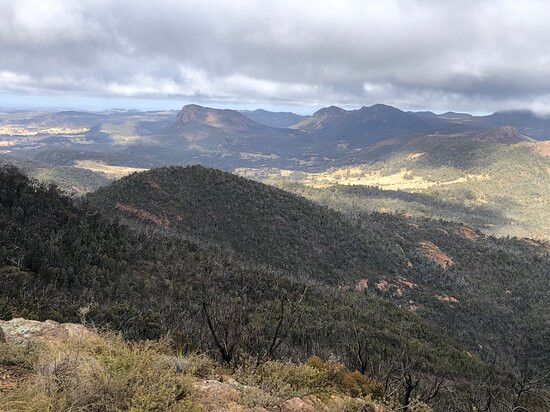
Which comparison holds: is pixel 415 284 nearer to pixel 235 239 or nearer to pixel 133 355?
pixel 235 239

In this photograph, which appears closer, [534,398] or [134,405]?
[134,405]

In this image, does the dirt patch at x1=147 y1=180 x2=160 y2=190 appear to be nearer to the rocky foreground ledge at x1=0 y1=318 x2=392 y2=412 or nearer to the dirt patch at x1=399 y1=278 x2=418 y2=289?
the dirt patch at x1=399 y1=278 x2=418 y2=289

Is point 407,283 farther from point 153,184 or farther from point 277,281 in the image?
point 153,184

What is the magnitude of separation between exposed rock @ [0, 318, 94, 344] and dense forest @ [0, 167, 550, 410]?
339 cm

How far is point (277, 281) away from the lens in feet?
187

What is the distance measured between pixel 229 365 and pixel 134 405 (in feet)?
17.0

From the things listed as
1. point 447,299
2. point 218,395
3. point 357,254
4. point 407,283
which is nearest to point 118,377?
point 218,395

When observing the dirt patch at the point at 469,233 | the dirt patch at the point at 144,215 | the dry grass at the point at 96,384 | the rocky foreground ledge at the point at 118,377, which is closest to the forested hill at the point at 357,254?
the dirt patch at the point at 144,215

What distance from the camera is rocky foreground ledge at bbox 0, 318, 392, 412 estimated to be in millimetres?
7336

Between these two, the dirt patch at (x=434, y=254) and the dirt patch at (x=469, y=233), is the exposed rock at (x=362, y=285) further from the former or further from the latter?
the dirt patch at (x=469, y=233)

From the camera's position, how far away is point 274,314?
4338cm

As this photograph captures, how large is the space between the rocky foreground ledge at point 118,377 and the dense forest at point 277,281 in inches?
118

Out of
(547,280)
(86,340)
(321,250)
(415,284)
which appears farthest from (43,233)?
(547,280)

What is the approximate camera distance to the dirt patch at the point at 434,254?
117188 millimetres
